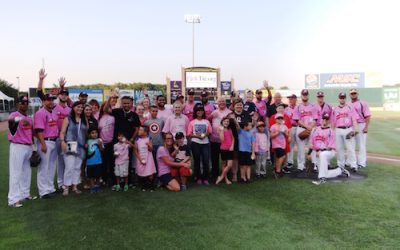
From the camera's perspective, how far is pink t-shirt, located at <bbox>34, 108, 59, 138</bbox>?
6.15 m

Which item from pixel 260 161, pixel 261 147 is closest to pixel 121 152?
pixel 261 147

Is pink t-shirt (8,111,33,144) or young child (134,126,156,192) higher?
pink t-shirt (8,111,33,144)

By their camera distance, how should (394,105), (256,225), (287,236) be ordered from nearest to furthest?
(287,236) → (256,225) → (394,105)

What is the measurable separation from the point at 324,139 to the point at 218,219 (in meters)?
3.45

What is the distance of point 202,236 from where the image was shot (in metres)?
4.45

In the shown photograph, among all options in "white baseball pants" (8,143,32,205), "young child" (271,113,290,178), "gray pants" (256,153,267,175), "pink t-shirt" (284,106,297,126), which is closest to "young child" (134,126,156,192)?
"white baseball pants" (8,143,32,205)

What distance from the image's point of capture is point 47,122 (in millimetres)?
6340

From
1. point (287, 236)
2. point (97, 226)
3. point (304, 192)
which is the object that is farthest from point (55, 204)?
point (304, 192)

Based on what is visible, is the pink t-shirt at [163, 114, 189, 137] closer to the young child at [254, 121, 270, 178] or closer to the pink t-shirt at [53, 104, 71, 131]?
the young child at [254, 121, 270, 178]

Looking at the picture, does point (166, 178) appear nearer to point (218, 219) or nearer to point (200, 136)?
point (200, 136)

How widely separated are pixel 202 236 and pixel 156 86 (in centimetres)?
6867

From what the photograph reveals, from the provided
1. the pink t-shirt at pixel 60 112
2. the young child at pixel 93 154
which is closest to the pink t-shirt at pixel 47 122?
the pink t-shirt at pixel 60 112

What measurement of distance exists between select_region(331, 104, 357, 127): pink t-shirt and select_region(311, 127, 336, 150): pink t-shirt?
1098 mm

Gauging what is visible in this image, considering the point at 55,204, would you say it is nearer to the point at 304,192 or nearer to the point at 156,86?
the point at 304,192
